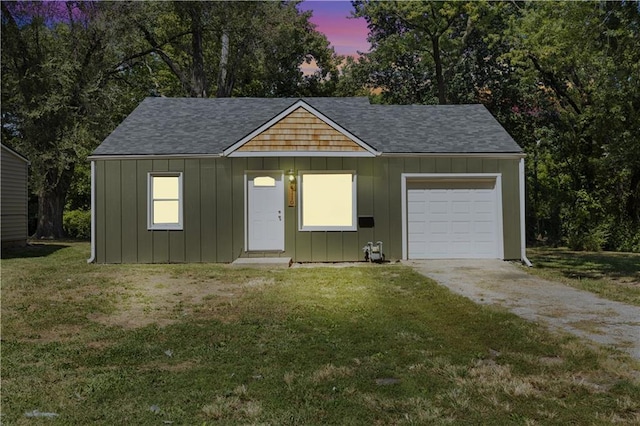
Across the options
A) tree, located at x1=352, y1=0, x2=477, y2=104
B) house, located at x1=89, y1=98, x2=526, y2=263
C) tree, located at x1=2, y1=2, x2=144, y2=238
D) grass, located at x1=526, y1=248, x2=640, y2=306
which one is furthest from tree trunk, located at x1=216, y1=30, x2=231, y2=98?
grass, located at x1=526, y1=248, x2=640, y2=306

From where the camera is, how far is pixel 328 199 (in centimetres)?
1296

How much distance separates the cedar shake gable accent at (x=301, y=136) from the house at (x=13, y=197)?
10346 mm

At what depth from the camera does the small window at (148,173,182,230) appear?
42.6 ft

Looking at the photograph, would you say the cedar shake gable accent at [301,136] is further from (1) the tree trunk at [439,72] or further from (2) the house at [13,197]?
(1) the tree trunk at [439,72]

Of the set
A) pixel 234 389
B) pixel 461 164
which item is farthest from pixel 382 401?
pixel 461 164

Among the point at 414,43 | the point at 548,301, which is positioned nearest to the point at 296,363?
the point at 548,301

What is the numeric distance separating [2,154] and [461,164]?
1561cm

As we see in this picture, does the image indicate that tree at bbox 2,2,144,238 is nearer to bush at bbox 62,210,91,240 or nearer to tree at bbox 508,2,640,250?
bush at bbox 62,210,91,240

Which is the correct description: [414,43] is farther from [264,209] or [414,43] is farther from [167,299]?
[167,299]

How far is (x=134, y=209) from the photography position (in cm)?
1292

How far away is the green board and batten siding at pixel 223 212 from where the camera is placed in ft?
42.0

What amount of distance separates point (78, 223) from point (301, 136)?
17.4m

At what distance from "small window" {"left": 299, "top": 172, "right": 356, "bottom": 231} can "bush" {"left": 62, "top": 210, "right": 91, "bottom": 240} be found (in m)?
16.6

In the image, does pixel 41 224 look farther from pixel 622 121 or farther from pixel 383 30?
pixel 622 121
